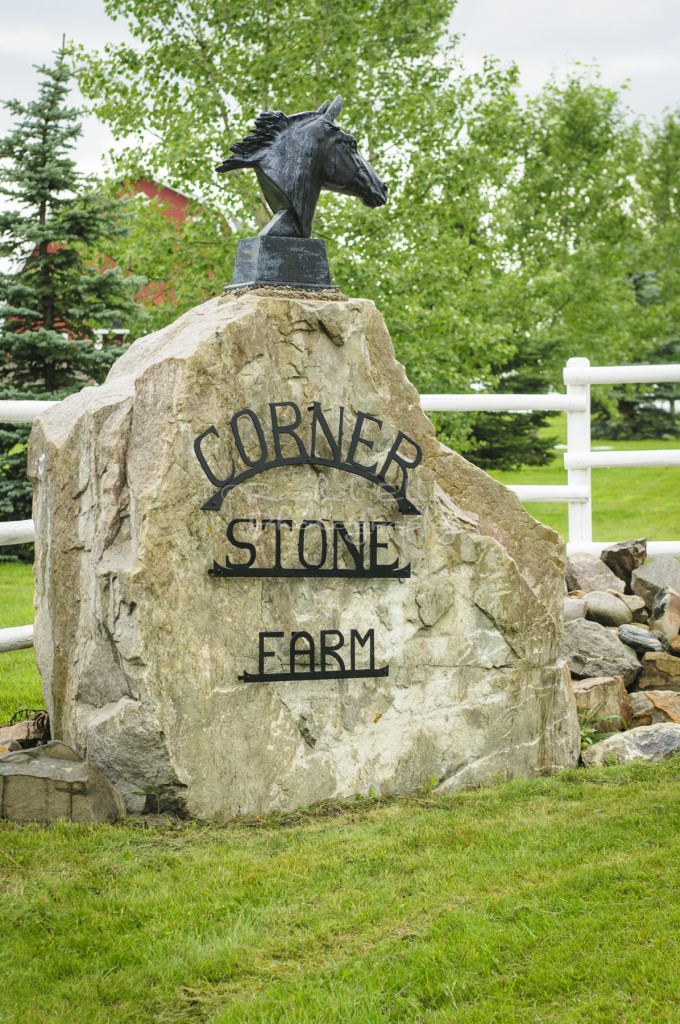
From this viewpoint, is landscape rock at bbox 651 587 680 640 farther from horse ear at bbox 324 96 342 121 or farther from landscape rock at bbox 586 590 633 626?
horse ear at bbox 324 96 342 121

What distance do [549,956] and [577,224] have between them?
29855mm

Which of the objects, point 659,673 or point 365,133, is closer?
point 659,673

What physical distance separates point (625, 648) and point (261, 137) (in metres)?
3.51

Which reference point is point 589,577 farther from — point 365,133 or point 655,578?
point 365,133

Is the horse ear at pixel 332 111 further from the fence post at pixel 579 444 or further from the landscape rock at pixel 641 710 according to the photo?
the fence post at pixel 579 444

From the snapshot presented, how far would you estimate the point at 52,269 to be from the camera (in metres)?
13.3

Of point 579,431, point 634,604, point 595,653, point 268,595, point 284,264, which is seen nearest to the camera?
point 268,595

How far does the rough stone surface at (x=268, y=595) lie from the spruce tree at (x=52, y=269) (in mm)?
7211

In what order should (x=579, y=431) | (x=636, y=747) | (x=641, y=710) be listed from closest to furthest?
(x=636, y=747) < (x=641, y=710) < (x=579, y=431)

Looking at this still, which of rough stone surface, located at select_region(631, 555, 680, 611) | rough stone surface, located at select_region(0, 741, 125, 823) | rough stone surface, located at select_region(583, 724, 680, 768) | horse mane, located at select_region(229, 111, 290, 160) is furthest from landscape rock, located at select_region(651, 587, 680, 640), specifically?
rough stone surface, located at select_region(0, 741, 125, 823)

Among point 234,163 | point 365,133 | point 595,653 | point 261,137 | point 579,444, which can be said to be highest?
point 365,133

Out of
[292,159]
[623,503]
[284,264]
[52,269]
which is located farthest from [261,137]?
[623,503]

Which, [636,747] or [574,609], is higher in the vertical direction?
[574,609]

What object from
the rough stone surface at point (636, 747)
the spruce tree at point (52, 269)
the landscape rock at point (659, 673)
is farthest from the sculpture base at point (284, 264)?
the spruce tree at point (52, 269)
